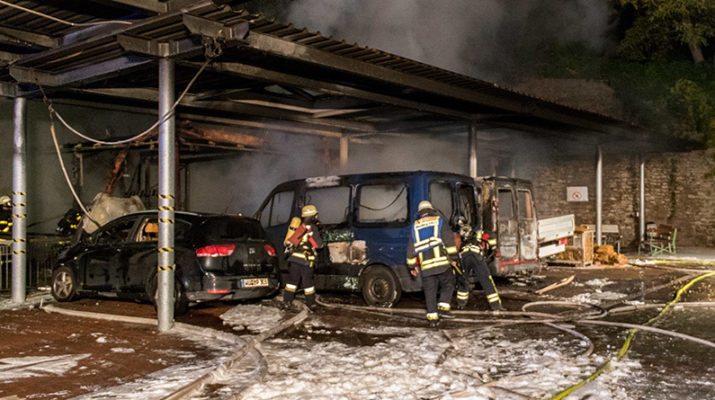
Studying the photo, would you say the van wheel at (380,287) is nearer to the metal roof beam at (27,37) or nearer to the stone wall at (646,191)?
the metal roof beam at (27,37)

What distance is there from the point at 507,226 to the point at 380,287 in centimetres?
280

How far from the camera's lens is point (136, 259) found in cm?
887

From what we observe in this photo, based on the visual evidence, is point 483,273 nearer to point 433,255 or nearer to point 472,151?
point 433,255

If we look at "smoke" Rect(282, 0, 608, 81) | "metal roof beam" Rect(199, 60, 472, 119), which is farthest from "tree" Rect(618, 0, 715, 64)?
"metal roof beam" Rect(199, 60, 472, 119)

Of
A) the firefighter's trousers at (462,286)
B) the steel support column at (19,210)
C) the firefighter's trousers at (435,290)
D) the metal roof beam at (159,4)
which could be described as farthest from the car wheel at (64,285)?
the firefighter's trousers at (462,286)

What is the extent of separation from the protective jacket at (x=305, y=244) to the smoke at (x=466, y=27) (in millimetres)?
11155

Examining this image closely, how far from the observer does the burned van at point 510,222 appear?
34.5ft

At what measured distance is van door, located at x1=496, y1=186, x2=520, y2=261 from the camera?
34.8ft

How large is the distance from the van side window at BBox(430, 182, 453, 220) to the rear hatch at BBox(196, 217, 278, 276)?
2.70 meters

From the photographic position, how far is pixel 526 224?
1112 centimetres

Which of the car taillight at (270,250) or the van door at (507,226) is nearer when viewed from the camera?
the car taillight at (270,250)

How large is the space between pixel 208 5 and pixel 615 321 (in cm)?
637

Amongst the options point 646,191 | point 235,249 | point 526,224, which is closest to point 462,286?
point 526,224

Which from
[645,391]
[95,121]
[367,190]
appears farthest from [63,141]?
[645,391]
